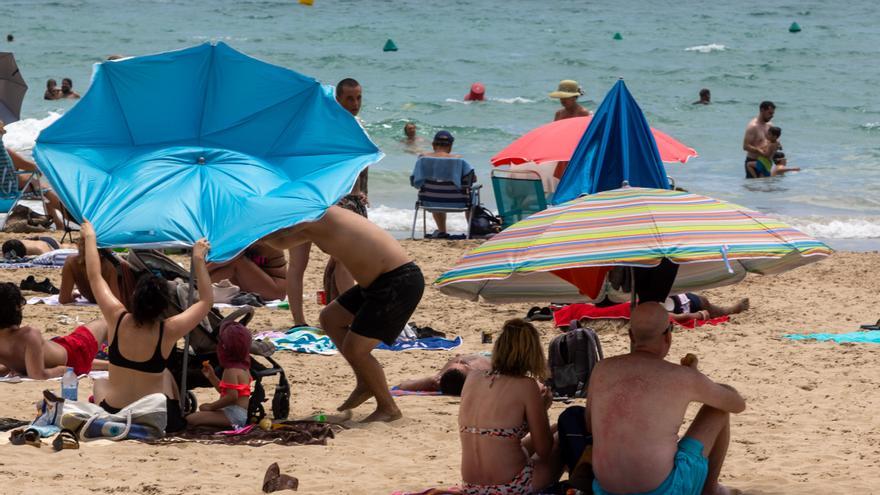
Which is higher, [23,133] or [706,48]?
[706,48]

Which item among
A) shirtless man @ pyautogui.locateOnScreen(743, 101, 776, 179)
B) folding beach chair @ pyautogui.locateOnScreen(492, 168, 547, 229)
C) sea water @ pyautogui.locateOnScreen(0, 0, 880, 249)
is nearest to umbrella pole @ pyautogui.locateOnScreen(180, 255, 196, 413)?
folding beach chair @ pyautogui.locateOnScreen(492, 168, 547, 229)

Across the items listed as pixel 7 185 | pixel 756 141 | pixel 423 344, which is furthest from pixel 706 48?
pixel 423 344

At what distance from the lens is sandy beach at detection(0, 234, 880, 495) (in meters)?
5.14

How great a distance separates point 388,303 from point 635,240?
2031 mm

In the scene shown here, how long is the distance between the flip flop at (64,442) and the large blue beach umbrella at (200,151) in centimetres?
88

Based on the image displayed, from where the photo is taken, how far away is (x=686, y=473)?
4.23m

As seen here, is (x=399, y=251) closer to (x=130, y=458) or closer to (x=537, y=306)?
(x=130, y=458)

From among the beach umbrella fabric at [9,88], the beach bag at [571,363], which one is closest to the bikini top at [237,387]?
the beach bag at [571,363]

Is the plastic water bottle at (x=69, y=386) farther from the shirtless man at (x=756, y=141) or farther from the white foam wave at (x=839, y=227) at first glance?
the shirtless man at (x=756, y=141)

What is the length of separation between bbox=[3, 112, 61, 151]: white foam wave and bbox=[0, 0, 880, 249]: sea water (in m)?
0.05

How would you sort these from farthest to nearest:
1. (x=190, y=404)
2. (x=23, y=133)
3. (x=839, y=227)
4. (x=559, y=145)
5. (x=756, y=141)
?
(x=23, y=133), (x=756, y=141), (x=839, y=227), (x=559, y=145), (x=190, y=404)

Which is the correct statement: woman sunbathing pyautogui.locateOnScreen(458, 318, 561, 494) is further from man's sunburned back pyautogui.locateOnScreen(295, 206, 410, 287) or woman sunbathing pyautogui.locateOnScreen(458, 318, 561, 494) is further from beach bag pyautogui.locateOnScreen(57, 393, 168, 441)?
beach bag pyautogui.locateOnScreen(57, 393, 168, 441)

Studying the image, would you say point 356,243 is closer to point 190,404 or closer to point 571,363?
point 190,404

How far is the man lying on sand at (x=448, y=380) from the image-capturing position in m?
6.87
